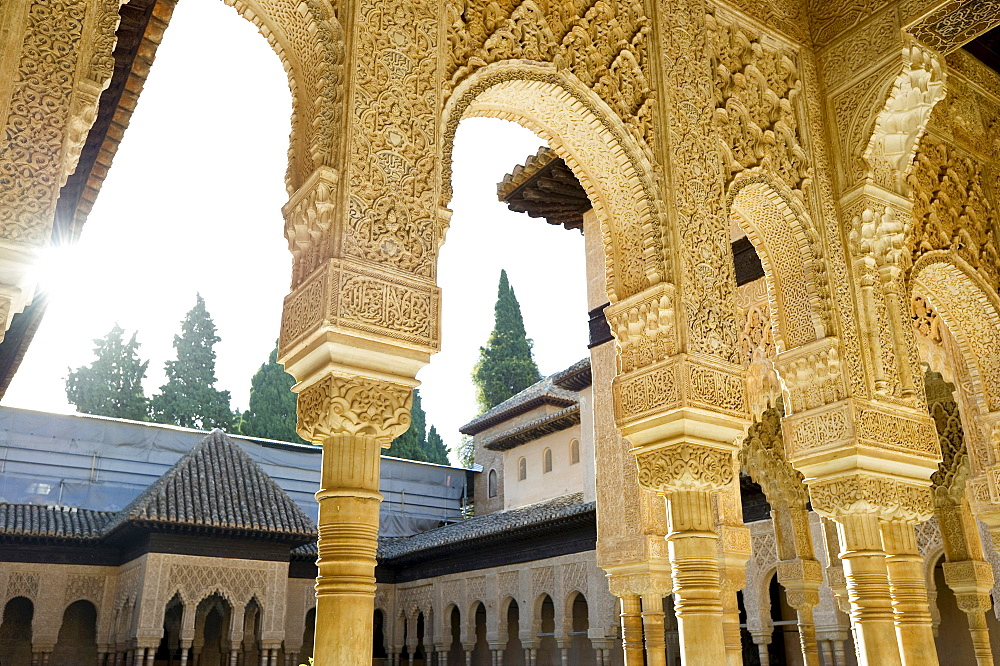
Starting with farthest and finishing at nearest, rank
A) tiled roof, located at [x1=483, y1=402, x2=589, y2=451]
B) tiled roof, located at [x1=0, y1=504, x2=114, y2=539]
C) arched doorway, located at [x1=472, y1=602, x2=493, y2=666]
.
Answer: arched doorway, located at [x1=472, y1=602, x2=493, y2=666], tiled roof, located at [x1=483, y1=402, x2=589, y2=451], tiled roof, located at [x1=0, y1=504, x2=114, y2=539]

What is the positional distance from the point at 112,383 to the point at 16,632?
15.1 meters

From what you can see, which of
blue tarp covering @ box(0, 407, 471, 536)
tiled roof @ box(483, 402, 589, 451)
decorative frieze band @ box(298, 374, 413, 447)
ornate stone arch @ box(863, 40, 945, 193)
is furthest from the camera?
tiled roof @ box(483, 402, 589, 451)

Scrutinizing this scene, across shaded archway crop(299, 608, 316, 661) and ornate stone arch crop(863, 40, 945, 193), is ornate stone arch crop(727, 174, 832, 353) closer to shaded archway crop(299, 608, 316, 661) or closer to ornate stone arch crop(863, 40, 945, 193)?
ornate stone arch crop(863, 40, 945, 193)

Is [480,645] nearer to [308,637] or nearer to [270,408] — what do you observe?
[308,637]

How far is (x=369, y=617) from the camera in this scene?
155 inches

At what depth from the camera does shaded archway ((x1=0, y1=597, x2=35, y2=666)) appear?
19.5 meters

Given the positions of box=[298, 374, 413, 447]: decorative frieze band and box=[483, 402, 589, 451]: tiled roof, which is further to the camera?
box=[483, 402, 589, 451]: tiled roof

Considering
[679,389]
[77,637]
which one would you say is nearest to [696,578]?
[679,389]

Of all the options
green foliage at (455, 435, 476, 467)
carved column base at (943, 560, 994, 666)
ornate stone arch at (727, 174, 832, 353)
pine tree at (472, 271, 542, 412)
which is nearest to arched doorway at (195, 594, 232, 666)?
carved column base at (943, 560, 994, 666)

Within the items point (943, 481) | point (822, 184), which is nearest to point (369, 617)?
point (822, 184)

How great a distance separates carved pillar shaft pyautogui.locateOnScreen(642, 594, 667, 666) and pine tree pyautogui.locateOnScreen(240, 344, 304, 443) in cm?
2538

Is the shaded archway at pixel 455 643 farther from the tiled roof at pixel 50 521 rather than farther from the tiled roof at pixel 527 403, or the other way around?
the tiled roof at pixel 50 521

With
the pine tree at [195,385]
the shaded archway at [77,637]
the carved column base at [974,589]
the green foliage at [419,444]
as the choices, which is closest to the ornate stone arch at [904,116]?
the carved column base at [974,589]

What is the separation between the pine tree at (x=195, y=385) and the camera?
33.2m
